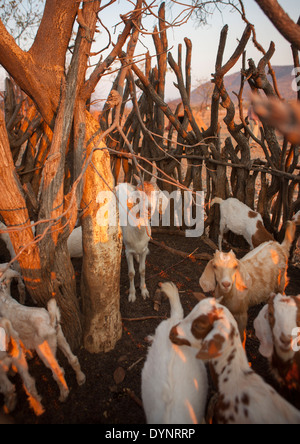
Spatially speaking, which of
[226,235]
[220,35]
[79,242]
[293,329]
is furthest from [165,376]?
[220,35]

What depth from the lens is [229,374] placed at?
2.26 meters

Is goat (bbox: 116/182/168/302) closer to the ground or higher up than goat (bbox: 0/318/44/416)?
higher up

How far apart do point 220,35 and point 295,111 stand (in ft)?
17.6

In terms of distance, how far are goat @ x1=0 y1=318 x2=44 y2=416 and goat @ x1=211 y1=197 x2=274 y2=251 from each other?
4219 millimetres

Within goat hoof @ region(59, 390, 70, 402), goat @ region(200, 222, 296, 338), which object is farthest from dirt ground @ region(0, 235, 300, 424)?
goat @ region(200, 222, 296, 338)

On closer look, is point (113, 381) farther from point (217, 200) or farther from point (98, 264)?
point (217, 200)

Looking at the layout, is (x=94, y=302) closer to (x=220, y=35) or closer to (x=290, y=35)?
(x=290, y=35)

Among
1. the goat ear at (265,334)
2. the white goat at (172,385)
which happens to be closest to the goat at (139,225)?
the white goat at (172,385)

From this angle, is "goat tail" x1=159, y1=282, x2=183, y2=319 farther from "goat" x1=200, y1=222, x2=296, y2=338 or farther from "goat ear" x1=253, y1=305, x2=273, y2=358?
"goat ear" x1=253, y1=305, x2=273, y2=358

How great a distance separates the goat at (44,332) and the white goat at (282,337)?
75.8 inches

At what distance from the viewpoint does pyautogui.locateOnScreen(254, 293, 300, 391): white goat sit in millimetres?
2348

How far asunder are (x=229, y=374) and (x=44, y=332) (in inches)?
67.4

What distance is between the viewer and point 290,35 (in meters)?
1.72

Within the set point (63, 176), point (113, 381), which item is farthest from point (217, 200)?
point (113, 381)
